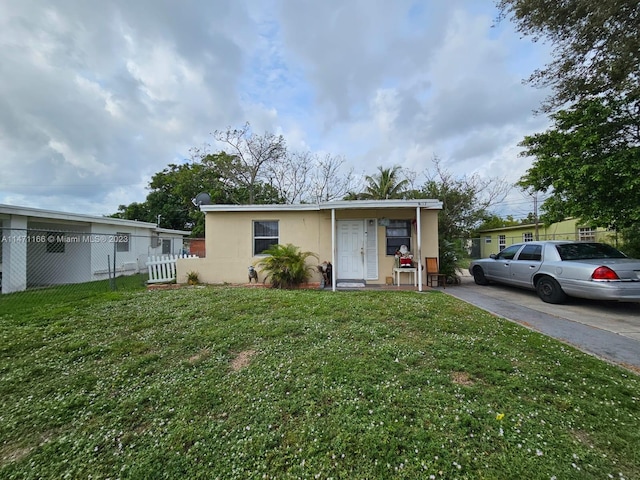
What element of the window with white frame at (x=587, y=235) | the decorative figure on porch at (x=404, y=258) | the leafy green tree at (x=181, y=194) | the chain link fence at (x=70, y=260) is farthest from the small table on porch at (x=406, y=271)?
the leafy green tree at (x=181, y=194)

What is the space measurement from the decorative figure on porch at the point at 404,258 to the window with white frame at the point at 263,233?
12.9 feet

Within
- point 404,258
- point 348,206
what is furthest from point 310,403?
point 404,258

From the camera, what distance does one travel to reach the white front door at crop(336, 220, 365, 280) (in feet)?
27.8

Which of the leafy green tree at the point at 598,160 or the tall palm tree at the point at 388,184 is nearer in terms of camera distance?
the leafy green tree at the point at 598,160

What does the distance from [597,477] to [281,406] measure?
213 centimetres

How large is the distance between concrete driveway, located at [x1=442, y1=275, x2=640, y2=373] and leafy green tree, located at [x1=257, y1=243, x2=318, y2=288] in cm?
432

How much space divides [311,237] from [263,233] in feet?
5.17

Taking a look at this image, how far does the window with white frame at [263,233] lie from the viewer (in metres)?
8.62

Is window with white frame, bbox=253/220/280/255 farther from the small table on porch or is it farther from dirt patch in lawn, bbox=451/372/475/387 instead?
dirt patch in lawn, bbox=451/372/475/387

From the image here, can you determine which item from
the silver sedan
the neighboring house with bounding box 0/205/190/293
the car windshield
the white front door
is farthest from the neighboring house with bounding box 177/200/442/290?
the neighboring house with bounding box 0/205/190/293

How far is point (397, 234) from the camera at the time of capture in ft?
27.8

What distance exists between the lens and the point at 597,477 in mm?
1604

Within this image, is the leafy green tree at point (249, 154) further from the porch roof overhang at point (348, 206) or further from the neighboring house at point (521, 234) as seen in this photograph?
the neighboring house at point (521, 234)

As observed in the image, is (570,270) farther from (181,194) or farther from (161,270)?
(181,194)
